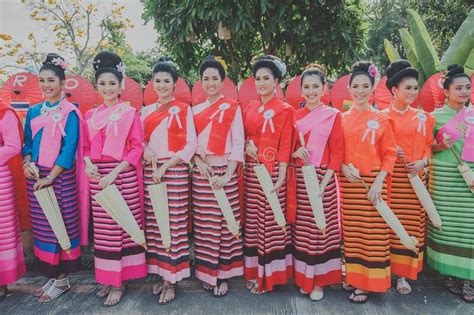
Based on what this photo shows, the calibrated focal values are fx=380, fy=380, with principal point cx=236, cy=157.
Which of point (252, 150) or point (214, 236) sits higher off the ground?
point (252, 150)

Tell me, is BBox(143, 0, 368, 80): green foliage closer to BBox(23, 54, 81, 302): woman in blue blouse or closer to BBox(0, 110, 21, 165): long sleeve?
BBox(23, 54, 81, 302): woman in blue blouse

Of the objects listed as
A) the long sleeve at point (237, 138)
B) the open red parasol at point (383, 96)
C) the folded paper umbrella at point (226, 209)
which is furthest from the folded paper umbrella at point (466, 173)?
the folded paper umbrella at point (226, 209)

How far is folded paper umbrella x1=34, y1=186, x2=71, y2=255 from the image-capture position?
2.91m

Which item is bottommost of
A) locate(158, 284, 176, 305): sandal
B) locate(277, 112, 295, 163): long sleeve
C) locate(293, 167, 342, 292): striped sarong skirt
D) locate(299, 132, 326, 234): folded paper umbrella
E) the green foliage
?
locate(158, 284, 176, 305): sandal

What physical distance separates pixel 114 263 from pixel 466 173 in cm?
284

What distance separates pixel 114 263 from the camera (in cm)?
300

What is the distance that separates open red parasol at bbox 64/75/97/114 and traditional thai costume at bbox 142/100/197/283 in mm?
1049

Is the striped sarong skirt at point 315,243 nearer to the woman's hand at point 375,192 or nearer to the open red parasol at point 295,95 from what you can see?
the woman's hand at point 375,192

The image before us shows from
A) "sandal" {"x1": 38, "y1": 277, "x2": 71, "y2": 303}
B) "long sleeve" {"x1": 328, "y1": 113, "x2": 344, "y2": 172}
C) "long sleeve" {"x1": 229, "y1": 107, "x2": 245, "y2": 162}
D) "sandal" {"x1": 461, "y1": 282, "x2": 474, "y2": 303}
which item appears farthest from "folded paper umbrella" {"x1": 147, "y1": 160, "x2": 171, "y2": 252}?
"sandal" {"x1": 461, "y1": 282, "x2": 474, "y2": 303}

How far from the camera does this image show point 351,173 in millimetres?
2883

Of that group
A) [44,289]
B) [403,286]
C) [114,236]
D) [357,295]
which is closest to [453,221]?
[403,286]

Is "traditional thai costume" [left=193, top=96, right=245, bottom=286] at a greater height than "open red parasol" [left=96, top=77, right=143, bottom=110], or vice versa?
"open red parasol" [left=96, top=77, right=143, bottom=110]

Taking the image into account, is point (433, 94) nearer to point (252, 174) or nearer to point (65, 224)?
point (252, 174)

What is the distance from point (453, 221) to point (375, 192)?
0.81 metres
